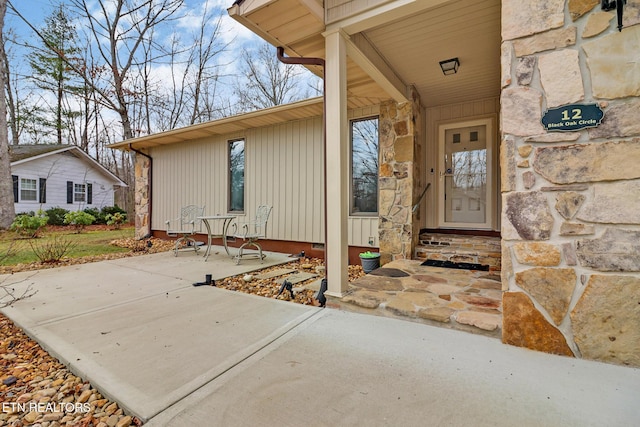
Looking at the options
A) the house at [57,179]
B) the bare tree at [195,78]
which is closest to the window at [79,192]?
the house at [57,179]

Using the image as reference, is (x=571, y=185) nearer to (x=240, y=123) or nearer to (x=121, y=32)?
(x=240, y=123)

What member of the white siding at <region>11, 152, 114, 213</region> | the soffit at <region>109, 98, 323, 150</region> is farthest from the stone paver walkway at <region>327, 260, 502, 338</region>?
the white siding at <region>11, 152, 114, 213</region>

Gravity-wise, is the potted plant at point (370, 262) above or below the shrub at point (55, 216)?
below

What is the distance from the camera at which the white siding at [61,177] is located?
1191cm

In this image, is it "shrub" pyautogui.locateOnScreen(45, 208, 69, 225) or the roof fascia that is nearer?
the roof fascia

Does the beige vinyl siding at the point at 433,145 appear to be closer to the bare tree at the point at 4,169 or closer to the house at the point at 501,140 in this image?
the house at the point at 501,140

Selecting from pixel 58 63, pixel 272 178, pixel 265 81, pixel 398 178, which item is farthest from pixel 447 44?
pixel 58 63

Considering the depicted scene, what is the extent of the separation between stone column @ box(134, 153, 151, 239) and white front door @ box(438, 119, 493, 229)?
7309mm

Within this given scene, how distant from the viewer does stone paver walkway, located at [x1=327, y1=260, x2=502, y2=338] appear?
2.06 meters

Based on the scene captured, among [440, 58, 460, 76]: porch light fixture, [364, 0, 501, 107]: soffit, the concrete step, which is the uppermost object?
[364, 0, 501, 107]: soffit

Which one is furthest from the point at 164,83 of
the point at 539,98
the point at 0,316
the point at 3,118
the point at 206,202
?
the point at 539,98

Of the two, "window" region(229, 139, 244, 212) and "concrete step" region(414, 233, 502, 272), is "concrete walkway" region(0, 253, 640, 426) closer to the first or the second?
"concrete step" region(414, 233, 502, 272)

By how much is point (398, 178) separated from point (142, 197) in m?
7.01

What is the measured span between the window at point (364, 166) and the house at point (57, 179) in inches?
521
